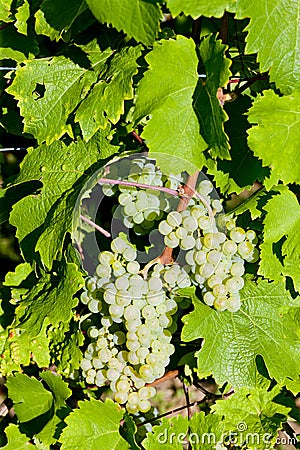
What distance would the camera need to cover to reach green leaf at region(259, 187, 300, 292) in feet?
3.70

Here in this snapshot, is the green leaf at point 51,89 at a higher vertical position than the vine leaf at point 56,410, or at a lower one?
higher

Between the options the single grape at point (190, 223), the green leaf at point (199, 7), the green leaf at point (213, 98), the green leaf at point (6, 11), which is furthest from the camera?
the green leaf at point (6, 11)

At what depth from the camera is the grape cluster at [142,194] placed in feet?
3.83

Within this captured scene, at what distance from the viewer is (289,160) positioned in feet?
3.33

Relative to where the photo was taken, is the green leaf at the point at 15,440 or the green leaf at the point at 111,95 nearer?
the green leaf at the point at 111,95

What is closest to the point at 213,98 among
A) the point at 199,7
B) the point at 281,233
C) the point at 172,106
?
the point at 172,106

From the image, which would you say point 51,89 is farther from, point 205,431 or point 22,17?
point 205,431

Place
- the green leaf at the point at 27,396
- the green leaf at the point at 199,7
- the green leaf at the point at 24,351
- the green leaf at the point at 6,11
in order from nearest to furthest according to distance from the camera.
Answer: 1. the green leaf at the point at 199,7
2. the green leaf at the point at 6,11
3. the green leaf at the point at 24,351
4. the green leaf at the point at 27,396

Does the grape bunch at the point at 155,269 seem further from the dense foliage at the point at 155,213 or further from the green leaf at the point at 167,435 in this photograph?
the green leaf at the point at 167,435

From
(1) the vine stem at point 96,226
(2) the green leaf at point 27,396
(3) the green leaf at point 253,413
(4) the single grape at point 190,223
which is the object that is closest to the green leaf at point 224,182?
(4) the single grape at point 190,223

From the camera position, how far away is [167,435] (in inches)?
51.9

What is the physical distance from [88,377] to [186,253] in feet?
1.22

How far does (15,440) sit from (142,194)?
0.72m

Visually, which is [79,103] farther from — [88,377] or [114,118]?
[88,377]
